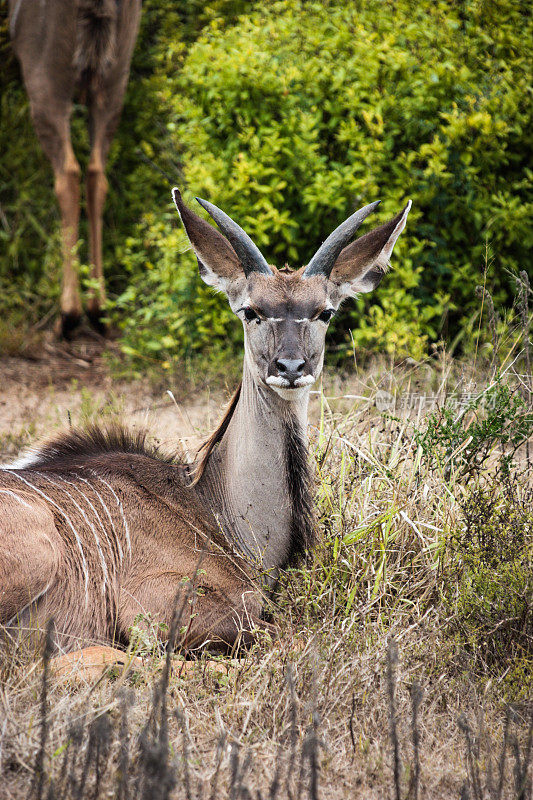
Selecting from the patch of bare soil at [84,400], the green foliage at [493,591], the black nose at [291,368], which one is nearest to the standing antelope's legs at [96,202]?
the patch of bare soil at [84,400]

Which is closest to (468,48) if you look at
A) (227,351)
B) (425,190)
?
(425,190)

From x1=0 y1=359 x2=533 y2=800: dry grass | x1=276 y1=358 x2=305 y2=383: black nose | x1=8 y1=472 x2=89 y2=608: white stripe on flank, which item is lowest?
x1=0 y1=359 x2=533 y2=800: dry grass

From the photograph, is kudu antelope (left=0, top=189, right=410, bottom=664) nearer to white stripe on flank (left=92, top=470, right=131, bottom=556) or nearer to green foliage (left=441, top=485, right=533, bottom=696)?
white stripe on flank (left=92, top=470, right=131, bottom=556)

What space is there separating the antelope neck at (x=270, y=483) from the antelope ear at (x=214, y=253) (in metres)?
0.45

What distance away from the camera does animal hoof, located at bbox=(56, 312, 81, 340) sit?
7.42 metres

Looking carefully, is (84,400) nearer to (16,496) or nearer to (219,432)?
(219,432)

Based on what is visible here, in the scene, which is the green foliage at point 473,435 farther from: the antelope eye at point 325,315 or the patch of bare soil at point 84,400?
the patch of bare soil at point 84,400

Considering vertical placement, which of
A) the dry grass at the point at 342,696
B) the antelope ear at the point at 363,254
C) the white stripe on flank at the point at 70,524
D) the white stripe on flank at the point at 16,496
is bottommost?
the dry grass at the point at 342,696

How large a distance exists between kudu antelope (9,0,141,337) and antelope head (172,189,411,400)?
3.48 meters

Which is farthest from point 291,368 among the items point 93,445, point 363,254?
point 93,445

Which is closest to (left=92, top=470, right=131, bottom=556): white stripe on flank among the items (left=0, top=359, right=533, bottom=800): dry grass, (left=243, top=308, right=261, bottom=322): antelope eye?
(left=0, top=359, right=533, bottom=800): dry grass

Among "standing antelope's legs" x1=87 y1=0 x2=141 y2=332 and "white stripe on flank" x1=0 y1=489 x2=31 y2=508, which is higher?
"standing antelope's legs" x1=87 y1=0 x2=141 y2=332

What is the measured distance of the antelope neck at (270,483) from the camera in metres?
3.39

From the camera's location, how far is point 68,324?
7.46 metres
